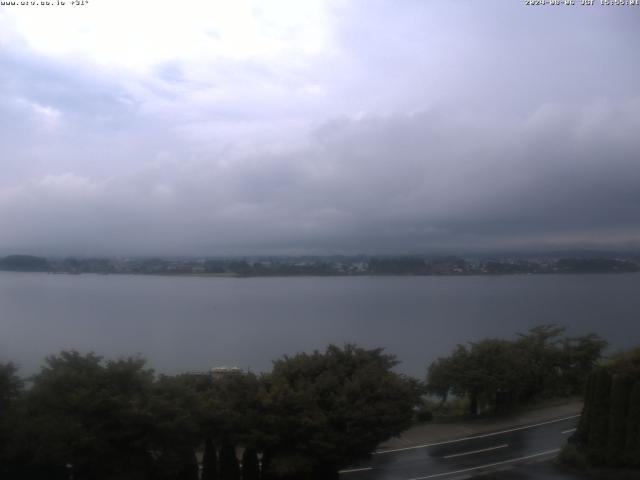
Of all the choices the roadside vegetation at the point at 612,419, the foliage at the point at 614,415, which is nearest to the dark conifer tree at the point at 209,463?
the roadside vegetation at the point at 612,419

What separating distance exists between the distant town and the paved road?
36.3 m

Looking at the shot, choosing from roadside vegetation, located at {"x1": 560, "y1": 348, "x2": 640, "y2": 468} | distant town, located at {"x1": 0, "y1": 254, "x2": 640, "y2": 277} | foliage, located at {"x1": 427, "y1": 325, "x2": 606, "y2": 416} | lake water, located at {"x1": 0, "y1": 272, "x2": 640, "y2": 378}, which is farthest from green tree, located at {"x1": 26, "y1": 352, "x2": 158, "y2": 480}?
distant town, located at {"x1": 0, "y1": 254, "x2": 640, "y2": 277}

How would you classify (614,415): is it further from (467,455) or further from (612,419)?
(467,455)

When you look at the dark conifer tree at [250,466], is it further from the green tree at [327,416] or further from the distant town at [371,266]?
the distant town at [371,266]

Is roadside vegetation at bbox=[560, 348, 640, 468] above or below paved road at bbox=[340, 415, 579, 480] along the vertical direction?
above

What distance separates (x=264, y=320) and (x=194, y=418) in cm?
4691

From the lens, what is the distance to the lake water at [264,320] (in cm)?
3956

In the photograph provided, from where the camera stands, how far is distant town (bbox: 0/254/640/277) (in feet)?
185

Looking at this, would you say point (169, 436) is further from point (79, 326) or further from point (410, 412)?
point (79, 326)

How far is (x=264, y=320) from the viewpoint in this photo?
60562 millimetres

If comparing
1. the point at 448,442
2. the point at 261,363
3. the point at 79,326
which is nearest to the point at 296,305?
the point at 79,326

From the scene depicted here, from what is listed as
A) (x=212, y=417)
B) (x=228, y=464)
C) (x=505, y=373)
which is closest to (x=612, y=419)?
(x=228, y=464)

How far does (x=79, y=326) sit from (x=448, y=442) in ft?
107

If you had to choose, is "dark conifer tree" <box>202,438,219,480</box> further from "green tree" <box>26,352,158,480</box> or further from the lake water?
the lake water
